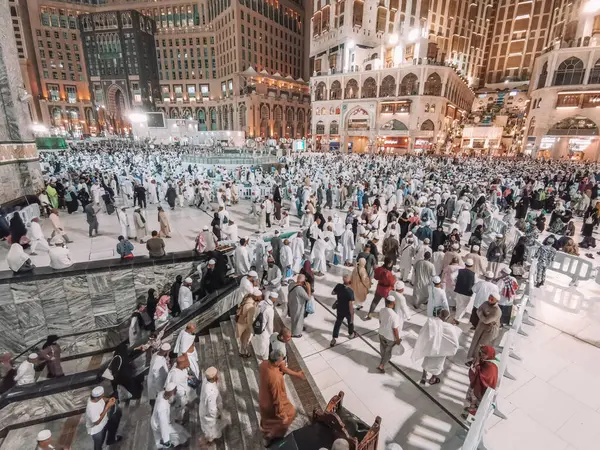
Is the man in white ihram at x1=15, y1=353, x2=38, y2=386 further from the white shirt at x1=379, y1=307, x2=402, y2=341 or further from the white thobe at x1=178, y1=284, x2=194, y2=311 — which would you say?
the white shirt at x1=379, y1=307, x2=402, y2=341

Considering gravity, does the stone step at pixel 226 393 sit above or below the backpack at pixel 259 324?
below

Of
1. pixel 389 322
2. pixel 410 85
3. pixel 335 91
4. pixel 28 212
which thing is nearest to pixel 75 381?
pixel 389 322

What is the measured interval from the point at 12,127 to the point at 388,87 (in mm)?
41922

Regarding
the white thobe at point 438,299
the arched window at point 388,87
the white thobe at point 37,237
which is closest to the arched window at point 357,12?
the arched window at point 388,87

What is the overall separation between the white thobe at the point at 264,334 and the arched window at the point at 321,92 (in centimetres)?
4957

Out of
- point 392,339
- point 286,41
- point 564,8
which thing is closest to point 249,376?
point 392,339

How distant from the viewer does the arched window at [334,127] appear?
48047 mm

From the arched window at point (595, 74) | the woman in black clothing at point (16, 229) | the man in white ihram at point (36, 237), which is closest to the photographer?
the woman in black clothing at point (16, 229)

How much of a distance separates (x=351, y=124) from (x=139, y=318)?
4562 cm

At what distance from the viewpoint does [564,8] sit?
128ft

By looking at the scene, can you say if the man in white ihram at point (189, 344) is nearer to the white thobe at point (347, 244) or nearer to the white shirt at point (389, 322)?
the white shirt at point (389, 322)

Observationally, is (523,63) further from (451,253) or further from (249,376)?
(249,376)

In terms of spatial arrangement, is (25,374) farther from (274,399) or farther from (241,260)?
(274,399)

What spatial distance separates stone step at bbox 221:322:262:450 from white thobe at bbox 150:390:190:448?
33.7 inches
